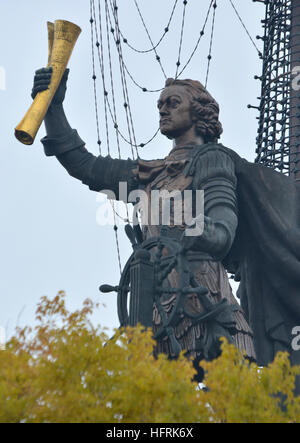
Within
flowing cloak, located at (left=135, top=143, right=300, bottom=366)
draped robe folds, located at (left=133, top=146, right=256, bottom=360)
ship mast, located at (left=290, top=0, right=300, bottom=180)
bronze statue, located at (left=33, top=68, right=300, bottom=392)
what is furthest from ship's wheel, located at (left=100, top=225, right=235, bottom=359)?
ship mast, located at (left=290, top=0, right=300, bottom=180)

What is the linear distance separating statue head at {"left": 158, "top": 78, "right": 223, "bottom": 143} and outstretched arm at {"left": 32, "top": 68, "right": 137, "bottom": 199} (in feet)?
2.03

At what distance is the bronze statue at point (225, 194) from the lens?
13125 mm

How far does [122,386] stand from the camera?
9.85 m

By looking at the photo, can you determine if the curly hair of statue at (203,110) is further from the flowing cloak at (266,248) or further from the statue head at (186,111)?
the flowing cloak at (266,248)

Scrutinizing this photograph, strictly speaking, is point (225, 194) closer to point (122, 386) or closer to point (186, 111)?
point (186, 111)

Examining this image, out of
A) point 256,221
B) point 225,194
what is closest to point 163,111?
point 225,194

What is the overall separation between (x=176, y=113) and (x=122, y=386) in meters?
4.72

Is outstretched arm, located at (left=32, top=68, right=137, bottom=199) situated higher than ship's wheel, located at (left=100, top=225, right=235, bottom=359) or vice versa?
outstretched arm, located at (left=32, top=68, right=137, bottom=199)

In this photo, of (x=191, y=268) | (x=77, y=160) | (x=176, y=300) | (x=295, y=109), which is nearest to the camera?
(x=176, y=300)

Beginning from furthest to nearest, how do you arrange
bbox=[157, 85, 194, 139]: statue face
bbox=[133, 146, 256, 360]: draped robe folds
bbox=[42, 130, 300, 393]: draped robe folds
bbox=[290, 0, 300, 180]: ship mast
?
bbox=[290, 0, 300, 180]: ship mast, bbox=[157, 85, 194, 139]: statue face, bbox=[42, 130, 300, 393]: draped robe folds, bbox=[133, 146, 256, 360]: draped robe folds

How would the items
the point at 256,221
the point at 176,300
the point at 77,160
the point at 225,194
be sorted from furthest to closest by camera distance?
the point at 77,160, the point at 256,221, the point at 225,194, the point at 176,300

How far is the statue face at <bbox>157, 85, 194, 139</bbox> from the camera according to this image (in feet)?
45.7

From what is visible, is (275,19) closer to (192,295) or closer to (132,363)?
(192,295)

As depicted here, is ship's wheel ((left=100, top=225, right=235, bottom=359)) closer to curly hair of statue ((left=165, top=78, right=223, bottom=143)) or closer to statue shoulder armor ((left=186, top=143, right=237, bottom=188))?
statue shoulder armor ((left=186, top=143, right=237, bottom=188))
